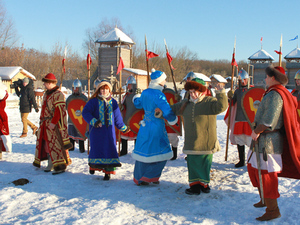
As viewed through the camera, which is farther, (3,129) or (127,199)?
(3,129)

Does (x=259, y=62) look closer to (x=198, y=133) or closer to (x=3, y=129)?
(x=3, y=129)

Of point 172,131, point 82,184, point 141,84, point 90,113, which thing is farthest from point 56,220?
point 141,84

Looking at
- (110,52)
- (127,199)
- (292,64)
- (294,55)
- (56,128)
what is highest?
(294,55)

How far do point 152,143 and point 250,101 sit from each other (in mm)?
2113

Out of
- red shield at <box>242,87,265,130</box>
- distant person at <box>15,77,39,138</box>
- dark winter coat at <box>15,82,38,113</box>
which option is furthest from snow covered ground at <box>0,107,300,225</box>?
dark winter coat at <box>15,82,38,113</box>

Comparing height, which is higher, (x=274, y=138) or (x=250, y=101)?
(x=250, y=101)

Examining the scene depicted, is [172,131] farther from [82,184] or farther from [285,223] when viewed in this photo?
[285,223]

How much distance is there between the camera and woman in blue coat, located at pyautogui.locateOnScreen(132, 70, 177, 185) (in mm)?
3984

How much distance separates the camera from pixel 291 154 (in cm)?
291

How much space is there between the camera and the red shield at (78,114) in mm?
6137

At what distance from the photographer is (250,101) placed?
503 centimetres

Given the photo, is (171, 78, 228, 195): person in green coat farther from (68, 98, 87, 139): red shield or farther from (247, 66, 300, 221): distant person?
(68, 98, 87, 139): red shield

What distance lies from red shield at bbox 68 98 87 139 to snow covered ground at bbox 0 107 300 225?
4.02 feet

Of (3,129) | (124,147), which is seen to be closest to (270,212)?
(124,147)
